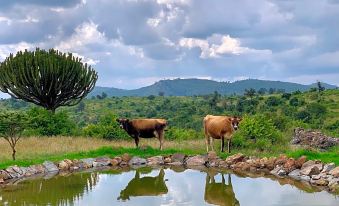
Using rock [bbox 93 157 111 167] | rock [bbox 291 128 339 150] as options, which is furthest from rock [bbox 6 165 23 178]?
rock [bbox 291 128 339 150]

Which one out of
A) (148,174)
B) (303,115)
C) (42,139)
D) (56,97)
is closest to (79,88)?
(56,97)

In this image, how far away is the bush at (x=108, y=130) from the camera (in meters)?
30.0

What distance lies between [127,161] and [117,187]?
5.26 m

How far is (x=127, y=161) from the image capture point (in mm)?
22422

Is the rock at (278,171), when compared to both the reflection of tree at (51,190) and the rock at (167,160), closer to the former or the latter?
the rock at (167,160)

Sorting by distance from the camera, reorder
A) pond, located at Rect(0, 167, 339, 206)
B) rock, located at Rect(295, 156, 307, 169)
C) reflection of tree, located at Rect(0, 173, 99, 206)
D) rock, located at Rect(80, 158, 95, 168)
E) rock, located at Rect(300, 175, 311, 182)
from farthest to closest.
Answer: rock, located at Rect(80, 158, 95, 168), rock, located at Rect(295, 156, 307, 169), rock, located at Rect(300, 175, 311, 182), reflection of tree, located at Rect(0, 173, 99, 206), pond, located at Rect(0, 167, 339, 206)

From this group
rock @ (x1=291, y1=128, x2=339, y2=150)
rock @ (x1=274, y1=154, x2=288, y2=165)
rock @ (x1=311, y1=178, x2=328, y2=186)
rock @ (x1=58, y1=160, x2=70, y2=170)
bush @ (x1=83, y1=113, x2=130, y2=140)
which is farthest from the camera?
bush @ (x1=83, y1=113, x2=130, y2=140)

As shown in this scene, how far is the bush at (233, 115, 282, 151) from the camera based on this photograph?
2456 cm

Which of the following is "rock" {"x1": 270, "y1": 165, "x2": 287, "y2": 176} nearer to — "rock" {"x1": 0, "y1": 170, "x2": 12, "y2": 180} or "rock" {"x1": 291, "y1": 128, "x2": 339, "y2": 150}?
"rock" {"x1": 291, "y1": 128, "x2": 339, "y2": 150}

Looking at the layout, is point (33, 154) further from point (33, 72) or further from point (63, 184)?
point (33, 72)

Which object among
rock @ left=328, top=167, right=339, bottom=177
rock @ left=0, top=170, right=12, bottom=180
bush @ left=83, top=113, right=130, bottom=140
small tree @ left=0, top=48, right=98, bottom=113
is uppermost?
small tree @ left=0, top=48, right=98, bottom=113

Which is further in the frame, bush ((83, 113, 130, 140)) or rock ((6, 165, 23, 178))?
bush ((83, 113, 130, 140))

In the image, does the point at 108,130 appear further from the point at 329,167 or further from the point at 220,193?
the point at 329,167

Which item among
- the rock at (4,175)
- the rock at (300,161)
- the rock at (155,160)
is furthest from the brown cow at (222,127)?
the rock at (4,175)
